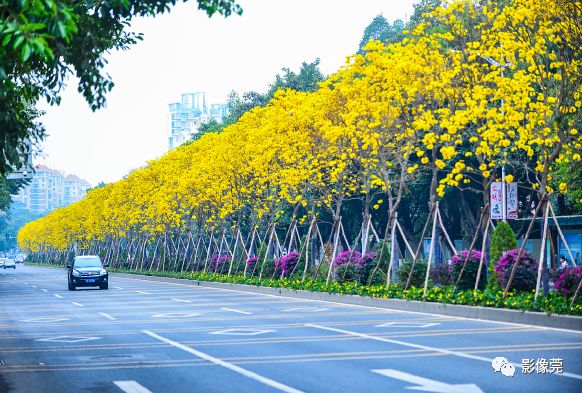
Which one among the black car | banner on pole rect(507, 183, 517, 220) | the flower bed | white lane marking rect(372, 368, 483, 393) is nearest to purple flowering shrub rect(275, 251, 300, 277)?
the flower bed

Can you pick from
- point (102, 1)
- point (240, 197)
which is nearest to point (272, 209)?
point (240, 197)

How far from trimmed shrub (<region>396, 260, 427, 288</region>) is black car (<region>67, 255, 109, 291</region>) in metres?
21.7

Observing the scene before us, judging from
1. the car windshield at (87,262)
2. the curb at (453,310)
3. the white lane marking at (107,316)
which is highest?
the car windshield at (87,262)

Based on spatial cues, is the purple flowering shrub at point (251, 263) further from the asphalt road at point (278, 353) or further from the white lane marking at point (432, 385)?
the white lane marking at point (432, 385)

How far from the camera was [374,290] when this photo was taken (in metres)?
30.6

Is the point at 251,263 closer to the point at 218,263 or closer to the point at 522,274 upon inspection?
the point at 218,263

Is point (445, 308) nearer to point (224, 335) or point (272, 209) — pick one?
point (224, 335)

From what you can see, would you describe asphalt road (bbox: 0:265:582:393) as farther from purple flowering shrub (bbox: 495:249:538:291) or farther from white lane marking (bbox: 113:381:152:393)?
purple flowering shrub (bbox: 495:249:538:291)

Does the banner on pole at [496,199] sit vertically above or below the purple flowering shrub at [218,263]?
above

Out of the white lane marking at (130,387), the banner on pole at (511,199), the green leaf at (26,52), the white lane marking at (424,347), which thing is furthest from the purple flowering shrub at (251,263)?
the green leaf at (26,52)

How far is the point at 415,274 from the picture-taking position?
30156mm

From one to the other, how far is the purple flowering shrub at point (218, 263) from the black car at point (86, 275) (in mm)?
8670

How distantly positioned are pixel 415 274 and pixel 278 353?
14656 mm

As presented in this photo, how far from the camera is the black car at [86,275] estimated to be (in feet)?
156
